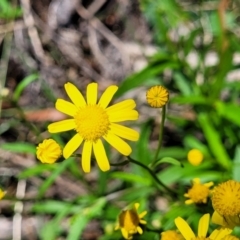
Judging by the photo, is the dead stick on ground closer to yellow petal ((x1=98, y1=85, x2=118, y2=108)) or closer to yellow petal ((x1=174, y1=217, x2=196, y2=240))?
yellow petal ((x1=98, y1=85, x2=118, y2=108))

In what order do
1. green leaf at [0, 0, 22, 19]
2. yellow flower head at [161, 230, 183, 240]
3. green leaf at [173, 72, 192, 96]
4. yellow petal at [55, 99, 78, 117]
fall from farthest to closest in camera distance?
green leaf at [0, 0, 22, 19]
green leaf at [173, 72, 192, 96]
yellow petal at [55, 99, 78, 117]
yellow flower head at [161, 230, 183, 240]

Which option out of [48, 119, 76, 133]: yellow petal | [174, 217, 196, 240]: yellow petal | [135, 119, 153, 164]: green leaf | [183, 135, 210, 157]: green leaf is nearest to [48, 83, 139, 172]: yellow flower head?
[48, 119, 76, 133]: yellow petal

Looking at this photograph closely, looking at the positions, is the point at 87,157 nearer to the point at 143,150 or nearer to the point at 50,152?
the point at 50,152

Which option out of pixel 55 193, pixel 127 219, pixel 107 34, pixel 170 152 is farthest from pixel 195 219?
pixel 107 34

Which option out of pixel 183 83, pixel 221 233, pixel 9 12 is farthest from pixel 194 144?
pixel 9 12

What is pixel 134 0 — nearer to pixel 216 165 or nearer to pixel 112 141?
pixel 216 165

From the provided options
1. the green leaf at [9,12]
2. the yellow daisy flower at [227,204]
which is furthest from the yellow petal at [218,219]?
the green leaf at [9,12]

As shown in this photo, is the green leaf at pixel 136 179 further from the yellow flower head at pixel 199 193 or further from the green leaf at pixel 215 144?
the yellow flower head at pixel 199 193
